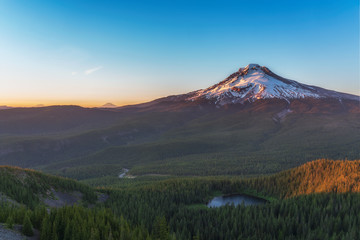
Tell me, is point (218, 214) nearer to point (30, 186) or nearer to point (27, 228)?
point (27, 228)

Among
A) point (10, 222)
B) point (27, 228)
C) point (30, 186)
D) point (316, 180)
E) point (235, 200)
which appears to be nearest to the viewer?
point (27, 228)

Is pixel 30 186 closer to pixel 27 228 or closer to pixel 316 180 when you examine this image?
pixel 27 228

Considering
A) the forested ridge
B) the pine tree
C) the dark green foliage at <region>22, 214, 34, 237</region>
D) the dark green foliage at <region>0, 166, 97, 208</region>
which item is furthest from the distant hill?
the pine tree

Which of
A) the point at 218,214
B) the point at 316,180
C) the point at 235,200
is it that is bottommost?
the point at 235,200

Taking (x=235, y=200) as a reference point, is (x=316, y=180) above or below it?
above

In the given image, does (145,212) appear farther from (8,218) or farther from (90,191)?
(8,218)

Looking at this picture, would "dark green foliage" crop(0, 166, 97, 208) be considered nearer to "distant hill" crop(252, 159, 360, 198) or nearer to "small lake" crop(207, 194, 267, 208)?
"small lake" crop(207, 194, 267, 208)

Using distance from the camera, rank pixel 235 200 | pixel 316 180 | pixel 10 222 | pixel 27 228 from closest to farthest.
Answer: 1. pixel 27 228
2. pixel 10 222
3. pixel 316 180
4. pixel 235 200

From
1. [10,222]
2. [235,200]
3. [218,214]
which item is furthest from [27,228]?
[235,200]

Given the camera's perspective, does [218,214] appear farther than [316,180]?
No
